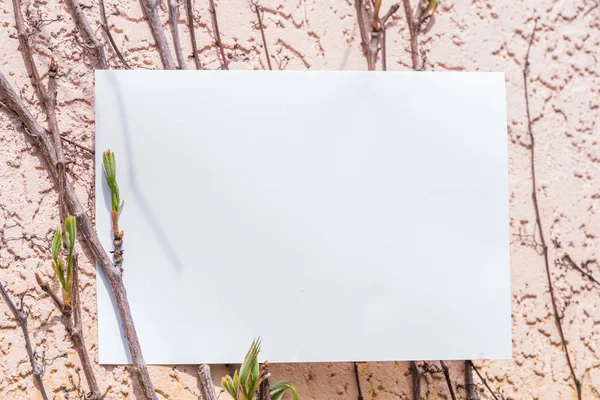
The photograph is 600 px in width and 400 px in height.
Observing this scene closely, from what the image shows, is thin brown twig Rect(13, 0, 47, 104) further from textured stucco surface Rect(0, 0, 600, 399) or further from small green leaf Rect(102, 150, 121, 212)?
small green leaf Rect(102, 150, 121, 212)

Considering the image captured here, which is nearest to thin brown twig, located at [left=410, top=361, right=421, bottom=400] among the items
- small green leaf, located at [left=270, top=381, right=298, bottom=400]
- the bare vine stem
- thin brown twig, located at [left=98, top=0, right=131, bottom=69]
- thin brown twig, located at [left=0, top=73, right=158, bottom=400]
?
small green leaf, located at [left=270, top=381, right=298, bottom=400]

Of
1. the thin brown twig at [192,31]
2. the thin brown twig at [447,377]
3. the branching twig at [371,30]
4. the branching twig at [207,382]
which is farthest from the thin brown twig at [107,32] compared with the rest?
the thin brown twig at [447,377]

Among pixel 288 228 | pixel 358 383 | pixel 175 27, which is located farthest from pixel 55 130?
pixel 358 383

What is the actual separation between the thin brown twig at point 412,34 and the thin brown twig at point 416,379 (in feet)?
1.74

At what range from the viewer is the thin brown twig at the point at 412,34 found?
922 mm

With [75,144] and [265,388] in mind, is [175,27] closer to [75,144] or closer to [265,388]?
[75,144]

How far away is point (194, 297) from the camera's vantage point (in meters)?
0.84

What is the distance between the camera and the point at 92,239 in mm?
840

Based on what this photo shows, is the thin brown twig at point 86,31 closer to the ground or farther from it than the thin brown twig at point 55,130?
farther from it

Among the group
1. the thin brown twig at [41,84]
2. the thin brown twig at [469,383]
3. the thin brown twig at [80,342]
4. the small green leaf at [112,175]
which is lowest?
the thin brown twig at [469,383]

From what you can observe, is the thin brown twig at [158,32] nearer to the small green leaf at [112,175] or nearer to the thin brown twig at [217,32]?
the thin brown twig at [217,32]

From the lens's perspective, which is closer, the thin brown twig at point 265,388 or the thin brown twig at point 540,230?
the thin brown twig at point 265,388

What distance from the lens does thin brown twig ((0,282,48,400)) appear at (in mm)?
831

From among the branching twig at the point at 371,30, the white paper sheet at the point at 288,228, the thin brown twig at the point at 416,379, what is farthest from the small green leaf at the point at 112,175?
the thin brown twig at the point at 416,379
